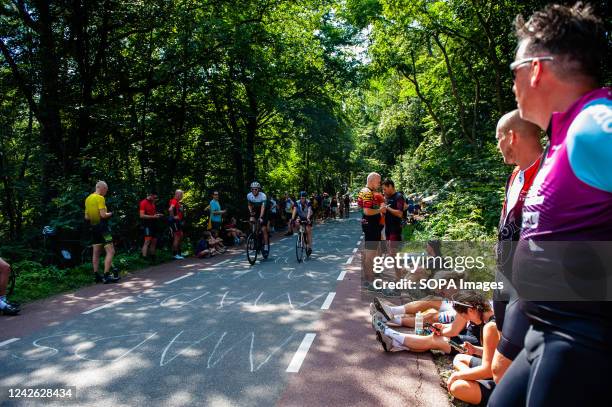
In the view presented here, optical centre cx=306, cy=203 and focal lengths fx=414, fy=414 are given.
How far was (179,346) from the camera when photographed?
484cm

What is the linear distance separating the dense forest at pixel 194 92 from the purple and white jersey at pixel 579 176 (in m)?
7.10

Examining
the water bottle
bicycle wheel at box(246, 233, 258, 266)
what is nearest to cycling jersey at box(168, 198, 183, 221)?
bicycle wheel at box(246, 233, 258, 266)

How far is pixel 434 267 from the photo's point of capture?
7570mm

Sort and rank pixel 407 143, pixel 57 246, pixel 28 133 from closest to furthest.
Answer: pixel 57 246, pixel 28 133, pixel 407 143

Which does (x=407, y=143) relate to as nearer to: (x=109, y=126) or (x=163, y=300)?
(x=109, y=126)

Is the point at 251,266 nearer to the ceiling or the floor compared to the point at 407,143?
nearer to the floor

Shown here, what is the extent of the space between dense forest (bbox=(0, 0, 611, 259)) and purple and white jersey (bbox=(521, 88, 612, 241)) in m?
7.10

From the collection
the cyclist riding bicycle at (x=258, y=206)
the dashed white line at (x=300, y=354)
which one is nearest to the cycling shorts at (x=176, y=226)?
the cyclist riding bicycle at (x=258, y=206)

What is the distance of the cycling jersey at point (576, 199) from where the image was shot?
1141mm

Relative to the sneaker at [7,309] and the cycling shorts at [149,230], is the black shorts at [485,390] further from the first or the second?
the cycling shorts at [149,230]

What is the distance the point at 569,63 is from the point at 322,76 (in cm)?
2193

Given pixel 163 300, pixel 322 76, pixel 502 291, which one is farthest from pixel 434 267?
pixel 322 76

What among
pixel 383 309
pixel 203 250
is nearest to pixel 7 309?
pixel 383 309

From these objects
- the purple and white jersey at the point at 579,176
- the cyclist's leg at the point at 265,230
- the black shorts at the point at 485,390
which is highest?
the purple and white jersey at the point at 579,176
